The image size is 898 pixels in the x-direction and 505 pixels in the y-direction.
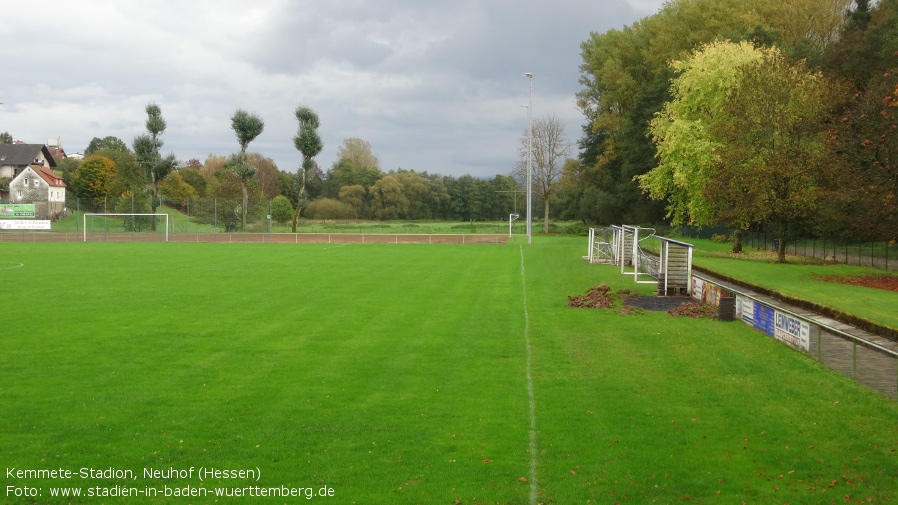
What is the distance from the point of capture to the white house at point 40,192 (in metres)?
58.2

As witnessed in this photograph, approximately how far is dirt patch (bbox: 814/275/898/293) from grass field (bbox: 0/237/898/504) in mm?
11408

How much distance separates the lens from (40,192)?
208 ft

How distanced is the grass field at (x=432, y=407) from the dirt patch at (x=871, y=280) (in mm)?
11408

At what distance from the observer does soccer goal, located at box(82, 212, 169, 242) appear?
56853mm

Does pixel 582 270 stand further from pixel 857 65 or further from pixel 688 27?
pixel 688 27

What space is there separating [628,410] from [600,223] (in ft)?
214

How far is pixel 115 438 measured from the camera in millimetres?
7465

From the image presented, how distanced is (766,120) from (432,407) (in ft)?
97.7

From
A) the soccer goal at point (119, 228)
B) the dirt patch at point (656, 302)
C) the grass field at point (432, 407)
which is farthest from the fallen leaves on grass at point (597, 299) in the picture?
the soccer goal at point (119, 228)

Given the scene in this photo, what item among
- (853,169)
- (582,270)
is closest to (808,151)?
(853,169)

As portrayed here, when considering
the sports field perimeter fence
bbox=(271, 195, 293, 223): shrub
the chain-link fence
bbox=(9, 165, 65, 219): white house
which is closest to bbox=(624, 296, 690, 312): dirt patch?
the sports field perimeter fence

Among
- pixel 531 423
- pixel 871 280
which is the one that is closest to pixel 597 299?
pixel 531 423

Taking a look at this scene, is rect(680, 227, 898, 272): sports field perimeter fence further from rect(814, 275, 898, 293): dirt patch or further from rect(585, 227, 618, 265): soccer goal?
rect(585, 227, 618, 265): soccer goal

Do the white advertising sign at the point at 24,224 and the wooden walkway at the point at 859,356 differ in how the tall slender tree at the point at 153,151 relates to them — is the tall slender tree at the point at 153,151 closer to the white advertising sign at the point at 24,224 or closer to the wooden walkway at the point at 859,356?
the white advertising sign at the point at 24,224
